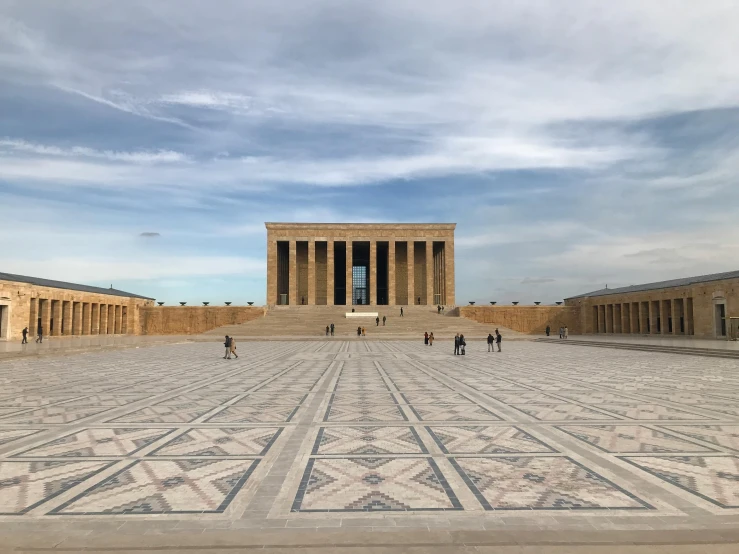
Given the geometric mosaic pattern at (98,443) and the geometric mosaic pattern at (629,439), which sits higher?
the geometric mosaic pattern at (629,439)

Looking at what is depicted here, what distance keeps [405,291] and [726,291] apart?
114 ft

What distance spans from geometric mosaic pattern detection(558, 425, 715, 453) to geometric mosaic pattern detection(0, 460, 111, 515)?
616 centimetres

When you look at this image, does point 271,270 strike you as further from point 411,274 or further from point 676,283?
point 676,283

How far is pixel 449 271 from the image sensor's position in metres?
59.2

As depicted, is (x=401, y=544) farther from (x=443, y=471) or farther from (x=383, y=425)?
(x=383, y=425)

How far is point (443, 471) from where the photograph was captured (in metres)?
5.46

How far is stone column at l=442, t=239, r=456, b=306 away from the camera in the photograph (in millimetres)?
59156

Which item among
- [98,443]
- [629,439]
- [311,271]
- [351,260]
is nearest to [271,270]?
[311,271]

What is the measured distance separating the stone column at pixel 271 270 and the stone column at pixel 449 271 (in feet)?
65.5

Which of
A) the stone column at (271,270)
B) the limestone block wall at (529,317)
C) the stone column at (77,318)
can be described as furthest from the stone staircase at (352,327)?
the stone column at (77,318)

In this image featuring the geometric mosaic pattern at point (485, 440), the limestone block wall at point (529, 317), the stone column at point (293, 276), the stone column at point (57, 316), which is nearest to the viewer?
the geometric mosaic pattern at point (485, 440)

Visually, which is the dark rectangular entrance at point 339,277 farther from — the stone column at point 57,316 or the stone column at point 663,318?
the stone column at point 663,318

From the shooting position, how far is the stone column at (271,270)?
5816 cm

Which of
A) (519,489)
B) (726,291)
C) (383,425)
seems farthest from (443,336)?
(519,489)
